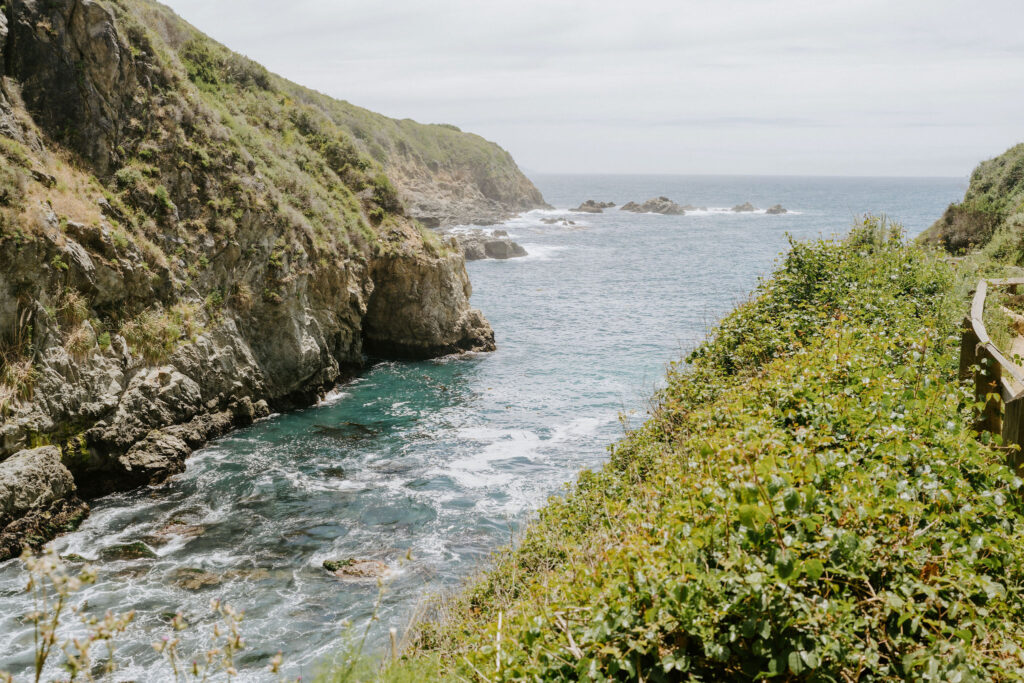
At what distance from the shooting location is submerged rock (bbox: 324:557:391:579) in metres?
13.2

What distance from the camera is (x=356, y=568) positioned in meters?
13.4

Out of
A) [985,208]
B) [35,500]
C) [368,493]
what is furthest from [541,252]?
[35,500]

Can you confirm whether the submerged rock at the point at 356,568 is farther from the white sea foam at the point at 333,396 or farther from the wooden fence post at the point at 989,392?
the white sea foam at the point at 333,396

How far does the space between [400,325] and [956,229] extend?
2215 centimetres

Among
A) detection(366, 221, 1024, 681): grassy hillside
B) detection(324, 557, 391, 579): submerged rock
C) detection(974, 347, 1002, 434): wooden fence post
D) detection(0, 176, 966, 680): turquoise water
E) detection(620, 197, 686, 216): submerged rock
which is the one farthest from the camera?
detection(620, 197, 686, 216): submerged rock

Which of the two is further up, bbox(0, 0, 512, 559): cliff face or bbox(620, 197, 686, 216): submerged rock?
bbox(620, 197, 686, 216): submerged rock

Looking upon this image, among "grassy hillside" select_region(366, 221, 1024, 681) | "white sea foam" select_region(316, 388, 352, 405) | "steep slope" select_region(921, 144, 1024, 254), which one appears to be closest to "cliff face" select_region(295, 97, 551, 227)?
"white sea foam" select_region(316, 388, 352, 405)

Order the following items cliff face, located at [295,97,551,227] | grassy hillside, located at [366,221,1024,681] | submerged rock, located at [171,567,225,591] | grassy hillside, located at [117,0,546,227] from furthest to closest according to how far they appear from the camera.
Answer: cliff face, located at [295,97,551,227] → grassy hillside, located at [117,0,546,227] → submerged rock, located at [171,567,225,591] → grassy hillside, located at [366,221,1024,681]

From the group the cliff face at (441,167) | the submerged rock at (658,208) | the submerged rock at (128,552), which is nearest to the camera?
the submerged rock at (128,552)

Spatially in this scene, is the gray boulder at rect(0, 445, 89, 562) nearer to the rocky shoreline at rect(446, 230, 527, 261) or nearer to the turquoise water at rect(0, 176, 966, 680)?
the turquoise water at rect(0, 176, 966, 680)

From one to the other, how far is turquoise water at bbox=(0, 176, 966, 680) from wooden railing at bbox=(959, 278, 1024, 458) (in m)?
4.60

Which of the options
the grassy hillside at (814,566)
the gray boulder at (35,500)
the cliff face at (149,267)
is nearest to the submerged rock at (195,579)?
the gray boulder at (35,500)

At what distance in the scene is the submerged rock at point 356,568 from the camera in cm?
1324

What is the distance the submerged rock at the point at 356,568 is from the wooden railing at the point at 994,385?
34.7 ft
